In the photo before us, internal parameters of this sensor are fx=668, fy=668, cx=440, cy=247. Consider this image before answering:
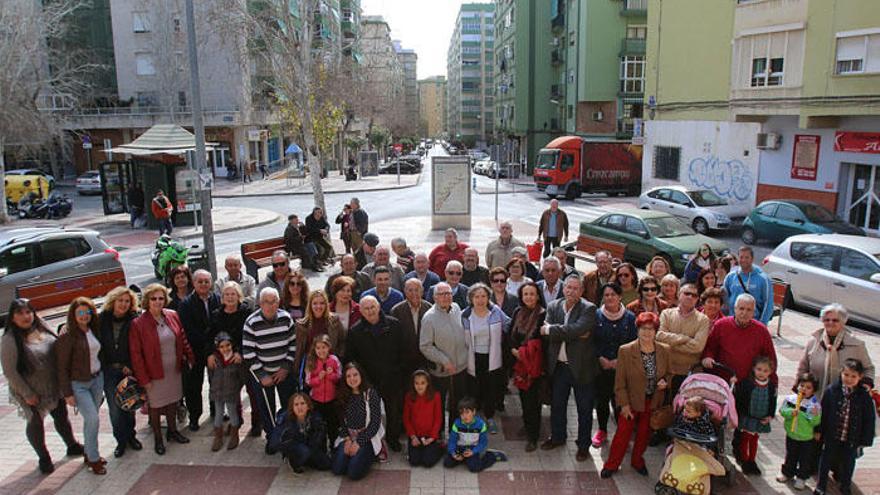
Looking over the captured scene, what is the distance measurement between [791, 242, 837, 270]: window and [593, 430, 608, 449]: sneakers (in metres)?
7.07

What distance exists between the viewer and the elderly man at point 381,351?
20.9ft

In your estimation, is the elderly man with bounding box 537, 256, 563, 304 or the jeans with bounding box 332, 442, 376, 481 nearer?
the jeans with bounding box 332, 442, 376, 481

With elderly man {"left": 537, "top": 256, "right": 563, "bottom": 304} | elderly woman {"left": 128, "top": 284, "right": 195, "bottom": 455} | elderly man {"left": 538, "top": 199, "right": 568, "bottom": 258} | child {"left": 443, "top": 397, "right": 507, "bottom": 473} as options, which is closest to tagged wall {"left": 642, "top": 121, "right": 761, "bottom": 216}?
elderly man {"left": 538, "top": 199, "right": 568, "bottom": 258}

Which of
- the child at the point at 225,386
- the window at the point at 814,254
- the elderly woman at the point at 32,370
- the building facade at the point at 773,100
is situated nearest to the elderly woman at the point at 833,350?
the child at the point at 225,386

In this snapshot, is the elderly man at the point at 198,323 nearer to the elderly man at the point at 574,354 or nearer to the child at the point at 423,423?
the child at the point at 423,423

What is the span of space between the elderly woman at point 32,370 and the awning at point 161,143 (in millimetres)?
17455

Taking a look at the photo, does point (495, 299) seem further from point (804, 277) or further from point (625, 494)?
point (804, 277)

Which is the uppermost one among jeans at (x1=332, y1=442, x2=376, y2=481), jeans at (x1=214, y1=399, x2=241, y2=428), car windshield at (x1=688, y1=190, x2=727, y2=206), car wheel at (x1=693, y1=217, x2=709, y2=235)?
car windshield at (x1=688, y1=190, x2=727, y2=206)

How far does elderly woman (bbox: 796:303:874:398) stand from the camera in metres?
5.72

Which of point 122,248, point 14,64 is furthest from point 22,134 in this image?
point 122,248

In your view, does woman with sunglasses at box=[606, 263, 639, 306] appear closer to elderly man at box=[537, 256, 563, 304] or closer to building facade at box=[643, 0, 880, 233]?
elderly man at box=[537, 256, 563, 304]

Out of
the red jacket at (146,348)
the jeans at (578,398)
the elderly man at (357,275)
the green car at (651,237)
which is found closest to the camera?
the red jacket at (146,348)

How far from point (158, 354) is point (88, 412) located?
78 cm

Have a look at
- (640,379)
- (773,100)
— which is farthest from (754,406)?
(773,100)
